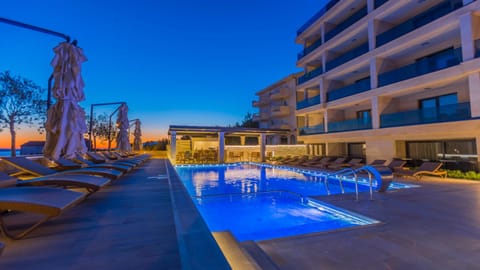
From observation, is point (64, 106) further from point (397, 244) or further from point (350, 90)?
point (350, 90)

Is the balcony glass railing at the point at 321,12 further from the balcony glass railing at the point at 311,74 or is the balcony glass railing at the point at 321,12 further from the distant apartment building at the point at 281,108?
the distant apartment building at the point at 281,108

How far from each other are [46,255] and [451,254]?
4.65 m

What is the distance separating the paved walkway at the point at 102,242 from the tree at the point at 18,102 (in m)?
15.2

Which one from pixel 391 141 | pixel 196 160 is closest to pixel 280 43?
pixel 196 160

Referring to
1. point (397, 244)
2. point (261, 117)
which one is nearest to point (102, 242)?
point (397, 244)

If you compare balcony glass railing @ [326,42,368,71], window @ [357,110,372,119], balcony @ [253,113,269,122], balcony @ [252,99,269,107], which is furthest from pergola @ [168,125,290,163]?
balcony @ [252,99,269,107]

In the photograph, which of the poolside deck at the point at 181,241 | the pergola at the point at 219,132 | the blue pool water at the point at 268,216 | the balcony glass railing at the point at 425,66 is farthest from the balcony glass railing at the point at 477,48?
the pergola at the point at 219,132

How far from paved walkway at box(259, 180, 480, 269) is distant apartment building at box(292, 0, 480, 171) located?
28.8 ft

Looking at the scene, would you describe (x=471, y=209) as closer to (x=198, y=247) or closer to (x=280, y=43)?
(x=198, y=247)

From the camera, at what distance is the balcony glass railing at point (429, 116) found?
36.0 feet

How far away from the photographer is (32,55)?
19.3 m

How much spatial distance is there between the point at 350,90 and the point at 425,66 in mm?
5193

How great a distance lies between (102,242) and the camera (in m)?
2.60

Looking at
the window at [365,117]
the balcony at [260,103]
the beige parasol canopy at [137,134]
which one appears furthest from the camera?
the balcony at [260,103]
